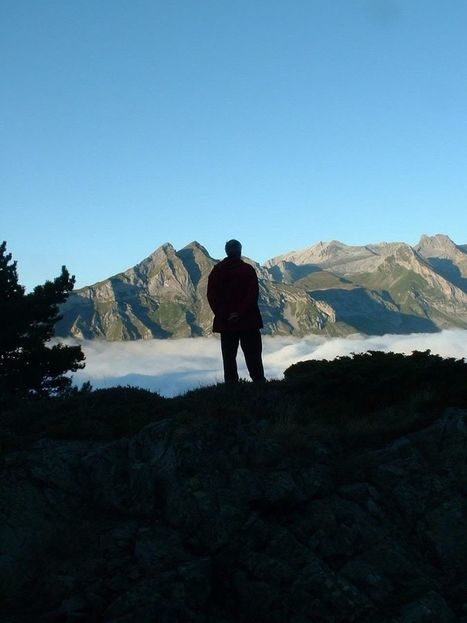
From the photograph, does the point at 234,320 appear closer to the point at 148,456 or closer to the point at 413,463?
the point at 148,456

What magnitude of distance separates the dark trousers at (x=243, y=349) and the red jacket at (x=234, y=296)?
0.23 m

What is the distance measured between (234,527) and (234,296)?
6.96 metres

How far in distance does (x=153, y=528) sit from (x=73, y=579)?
4.27ft

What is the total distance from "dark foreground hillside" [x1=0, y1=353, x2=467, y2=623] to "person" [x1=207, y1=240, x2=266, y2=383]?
2717 millimetres

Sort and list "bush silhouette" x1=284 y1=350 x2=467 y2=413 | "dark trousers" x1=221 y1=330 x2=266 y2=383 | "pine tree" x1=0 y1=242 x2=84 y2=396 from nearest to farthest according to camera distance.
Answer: "bush silhouette" x1=284 y1=350 x2=467 y2=413 < "dark trousers" x1=221 y1=330 x2=266 y2=383 < "pine tree" x1=0 y1=242 x2=84 y2=396

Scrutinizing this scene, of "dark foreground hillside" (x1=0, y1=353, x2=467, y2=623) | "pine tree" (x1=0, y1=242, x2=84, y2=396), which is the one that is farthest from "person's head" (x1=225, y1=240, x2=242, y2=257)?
"pine tree" (x1=0, y1=242, x2=84, y2=396)

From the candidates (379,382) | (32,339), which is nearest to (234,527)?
(379,382)

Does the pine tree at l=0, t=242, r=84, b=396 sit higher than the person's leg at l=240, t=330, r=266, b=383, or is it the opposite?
the pine tree at l=0, t=242, r=84, b=396

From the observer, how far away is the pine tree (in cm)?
3150

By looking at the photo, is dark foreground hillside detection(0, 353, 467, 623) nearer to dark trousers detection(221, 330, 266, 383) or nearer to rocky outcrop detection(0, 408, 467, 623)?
rocky outcrop detection(0, 408, 467, 623)

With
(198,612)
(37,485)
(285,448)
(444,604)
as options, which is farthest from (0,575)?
(444,604)

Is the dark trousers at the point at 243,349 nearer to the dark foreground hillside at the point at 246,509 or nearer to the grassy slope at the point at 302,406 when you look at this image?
the grassy slope at the point at 302,406

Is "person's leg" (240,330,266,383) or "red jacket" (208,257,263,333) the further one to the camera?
"person's leg" (240,330,266,383)

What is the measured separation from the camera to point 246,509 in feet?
29.3
